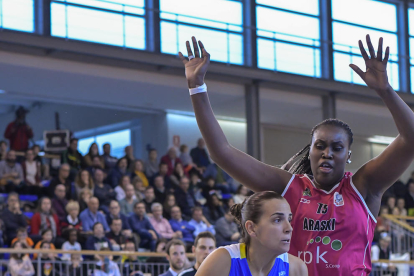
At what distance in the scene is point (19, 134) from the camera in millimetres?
12742

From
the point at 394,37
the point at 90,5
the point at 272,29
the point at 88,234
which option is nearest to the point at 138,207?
the point at 88,234

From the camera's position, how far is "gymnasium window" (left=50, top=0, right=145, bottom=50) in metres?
12.4

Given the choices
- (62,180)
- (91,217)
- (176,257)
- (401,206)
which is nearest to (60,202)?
(91,217)

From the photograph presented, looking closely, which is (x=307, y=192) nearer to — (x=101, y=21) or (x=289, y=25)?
(x=101, y=21)

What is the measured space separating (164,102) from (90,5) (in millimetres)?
3018

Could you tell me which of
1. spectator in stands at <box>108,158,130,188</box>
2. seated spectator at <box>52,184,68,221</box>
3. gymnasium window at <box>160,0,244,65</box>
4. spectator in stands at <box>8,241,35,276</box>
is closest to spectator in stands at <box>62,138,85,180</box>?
spectator in stands at <box>108,158,130,188</box>

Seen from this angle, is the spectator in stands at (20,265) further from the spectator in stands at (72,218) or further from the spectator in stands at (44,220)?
the spectator in stands at (72,218)

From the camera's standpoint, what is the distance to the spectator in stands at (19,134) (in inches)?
499

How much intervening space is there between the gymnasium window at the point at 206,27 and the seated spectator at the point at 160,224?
400cm

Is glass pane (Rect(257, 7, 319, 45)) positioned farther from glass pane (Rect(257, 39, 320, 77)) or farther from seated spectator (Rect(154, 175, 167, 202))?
seated spectator (Rect(154, 175, 167, 202))

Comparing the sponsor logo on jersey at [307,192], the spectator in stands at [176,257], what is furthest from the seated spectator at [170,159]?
the sponsor logo on jersey at [307,192]

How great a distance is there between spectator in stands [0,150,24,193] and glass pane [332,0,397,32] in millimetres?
8680

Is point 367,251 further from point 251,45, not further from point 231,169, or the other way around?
point 251,45

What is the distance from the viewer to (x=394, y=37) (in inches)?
682
